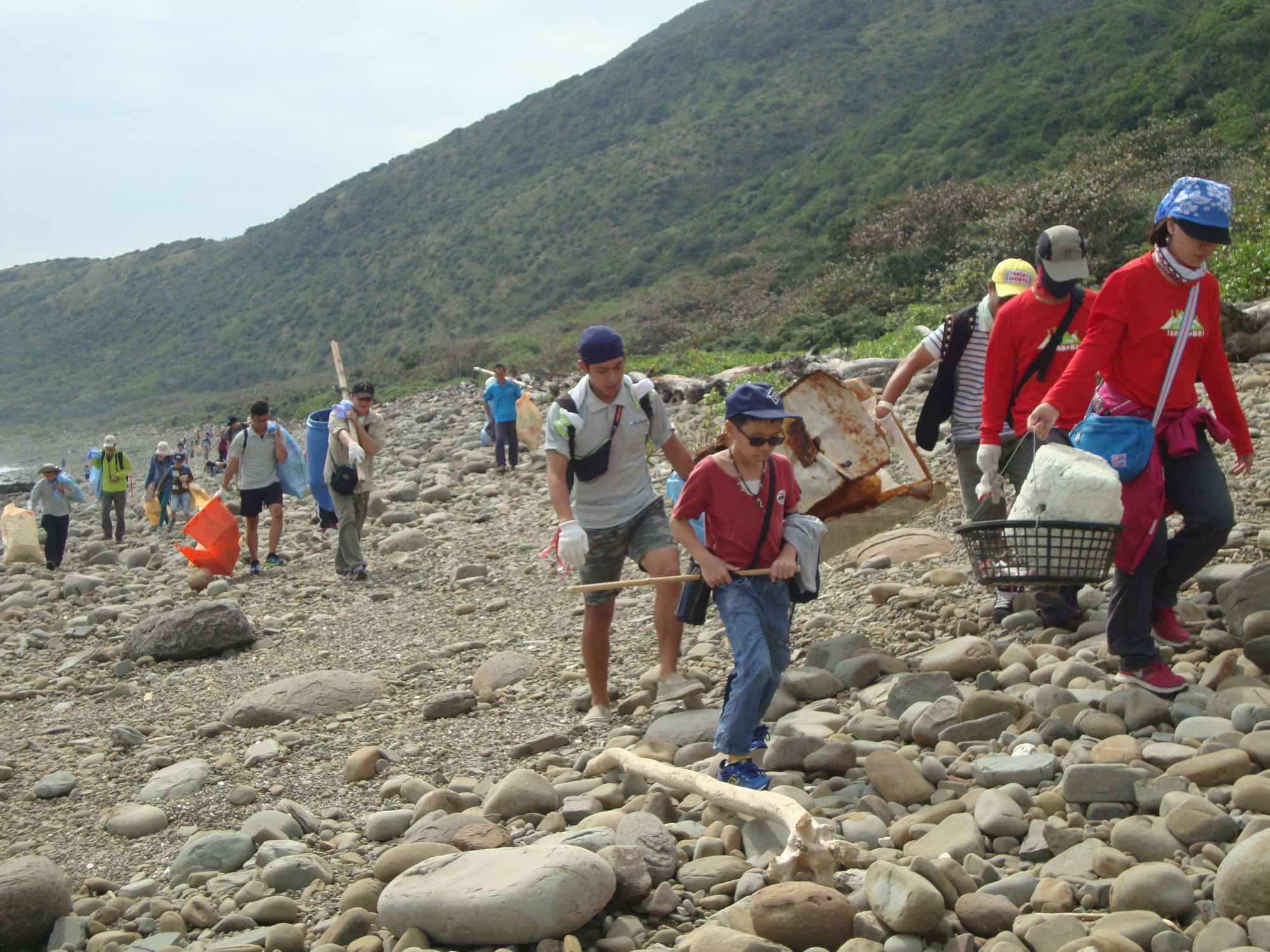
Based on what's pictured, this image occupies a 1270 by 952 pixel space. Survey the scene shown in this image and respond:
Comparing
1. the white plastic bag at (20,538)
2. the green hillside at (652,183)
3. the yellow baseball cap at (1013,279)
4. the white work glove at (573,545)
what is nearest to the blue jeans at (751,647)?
the white work glove at (573,545)

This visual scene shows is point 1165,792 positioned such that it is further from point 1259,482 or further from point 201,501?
point 201,501

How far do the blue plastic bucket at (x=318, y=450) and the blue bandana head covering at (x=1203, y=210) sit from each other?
7779mm

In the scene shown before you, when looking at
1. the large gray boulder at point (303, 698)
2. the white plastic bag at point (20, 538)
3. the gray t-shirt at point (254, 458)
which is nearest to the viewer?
the large gray boulder at point (303, 698)

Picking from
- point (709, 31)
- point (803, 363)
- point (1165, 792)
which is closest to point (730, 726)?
point (1165, 792)

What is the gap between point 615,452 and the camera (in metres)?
4.96

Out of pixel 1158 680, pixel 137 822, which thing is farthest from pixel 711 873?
pixel 137 822

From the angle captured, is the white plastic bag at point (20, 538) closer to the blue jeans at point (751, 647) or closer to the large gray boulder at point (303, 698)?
the large gray boulder at point (303, 698)

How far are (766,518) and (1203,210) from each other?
5.91 feet

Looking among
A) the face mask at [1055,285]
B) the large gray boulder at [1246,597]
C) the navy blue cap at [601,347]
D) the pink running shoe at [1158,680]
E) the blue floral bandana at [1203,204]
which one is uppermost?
the blue floral bandana at [1203,204]

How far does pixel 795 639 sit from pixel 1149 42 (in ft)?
149

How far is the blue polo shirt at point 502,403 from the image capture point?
14.6 metres

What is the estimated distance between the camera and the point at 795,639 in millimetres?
5992

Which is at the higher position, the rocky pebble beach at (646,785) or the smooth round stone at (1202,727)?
the smooth round stone at (1202,727)

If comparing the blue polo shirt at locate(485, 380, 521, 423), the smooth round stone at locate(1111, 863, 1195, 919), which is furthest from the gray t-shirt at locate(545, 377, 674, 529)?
the blue polo shirt at locate(485, 380, 521, 423)
